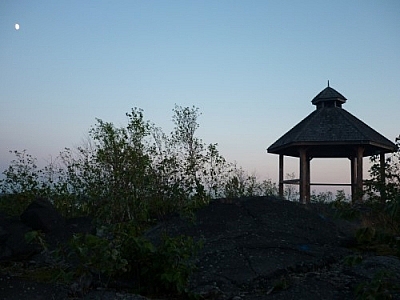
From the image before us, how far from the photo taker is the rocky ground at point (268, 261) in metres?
3.83

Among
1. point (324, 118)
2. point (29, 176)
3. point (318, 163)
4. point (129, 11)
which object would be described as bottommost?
point (29, 176)

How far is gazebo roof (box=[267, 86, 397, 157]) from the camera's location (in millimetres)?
10977

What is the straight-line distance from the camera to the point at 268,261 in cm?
Answer: 478

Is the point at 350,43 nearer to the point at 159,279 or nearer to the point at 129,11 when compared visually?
the point at 129,11

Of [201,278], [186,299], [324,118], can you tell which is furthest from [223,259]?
[324,118]

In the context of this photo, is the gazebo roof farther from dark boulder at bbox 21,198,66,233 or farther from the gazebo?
dark boulder at bbox 21,198,66,233

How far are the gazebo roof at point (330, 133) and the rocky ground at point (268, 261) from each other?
4153mm

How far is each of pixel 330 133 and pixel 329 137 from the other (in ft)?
0.65

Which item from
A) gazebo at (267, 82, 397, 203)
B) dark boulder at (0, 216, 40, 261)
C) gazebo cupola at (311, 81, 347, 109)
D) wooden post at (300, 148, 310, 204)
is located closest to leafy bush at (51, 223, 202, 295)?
dark boulder at (0, 216, 40, 261)

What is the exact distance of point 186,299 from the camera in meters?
3.84

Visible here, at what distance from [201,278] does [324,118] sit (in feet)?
28.4

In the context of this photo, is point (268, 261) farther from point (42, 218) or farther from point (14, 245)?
point (42, 218)

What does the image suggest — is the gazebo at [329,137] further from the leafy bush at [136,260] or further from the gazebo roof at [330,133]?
the leafy bush at [136,260]

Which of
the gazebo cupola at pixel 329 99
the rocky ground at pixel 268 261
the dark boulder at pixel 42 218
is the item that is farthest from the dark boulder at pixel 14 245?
the gazebo cupola at pixel 329 99
